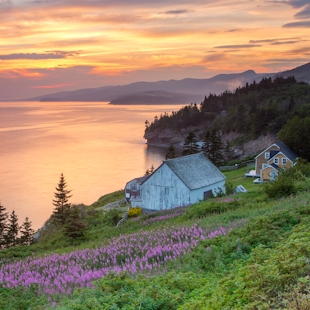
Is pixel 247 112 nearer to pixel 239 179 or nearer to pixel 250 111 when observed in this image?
pixel 250 111

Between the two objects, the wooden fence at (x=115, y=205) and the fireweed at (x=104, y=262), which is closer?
the fireweed at (x=104, y=262)

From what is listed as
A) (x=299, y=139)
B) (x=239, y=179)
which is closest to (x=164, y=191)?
(x=239, y=179)

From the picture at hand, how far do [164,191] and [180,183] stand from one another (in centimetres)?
198

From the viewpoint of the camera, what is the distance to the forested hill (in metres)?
107

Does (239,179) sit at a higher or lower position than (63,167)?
lower

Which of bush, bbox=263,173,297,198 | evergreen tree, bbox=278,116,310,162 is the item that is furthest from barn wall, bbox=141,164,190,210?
evergreen tree, bbox=278,116,310,162

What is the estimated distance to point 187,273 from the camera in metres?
8.50

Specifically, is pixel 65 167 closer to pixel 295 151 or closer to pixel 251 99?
pixel 295 151

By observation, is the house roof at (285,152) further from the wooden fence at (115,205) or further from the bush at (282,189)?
the bush at (282,189)

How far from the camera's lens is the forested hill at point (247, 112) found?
107 metres

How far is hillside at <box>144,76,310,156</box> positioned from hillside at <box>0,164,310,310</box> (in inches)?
3492

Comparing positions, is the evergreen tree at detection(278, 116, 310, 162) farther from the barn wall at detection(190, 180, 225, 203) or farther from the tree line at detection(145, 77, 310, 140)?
the tree line at detection(145, 77, 310, 140)

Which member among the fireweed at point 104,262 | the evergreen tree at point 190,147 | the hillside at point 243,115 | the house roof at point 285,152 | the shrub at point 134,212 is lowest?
the shrub at point 134,212

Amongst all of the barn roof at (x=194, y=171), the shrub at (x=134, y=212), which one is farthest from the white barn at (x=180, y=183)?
the shrub at (x=134, y=212)
